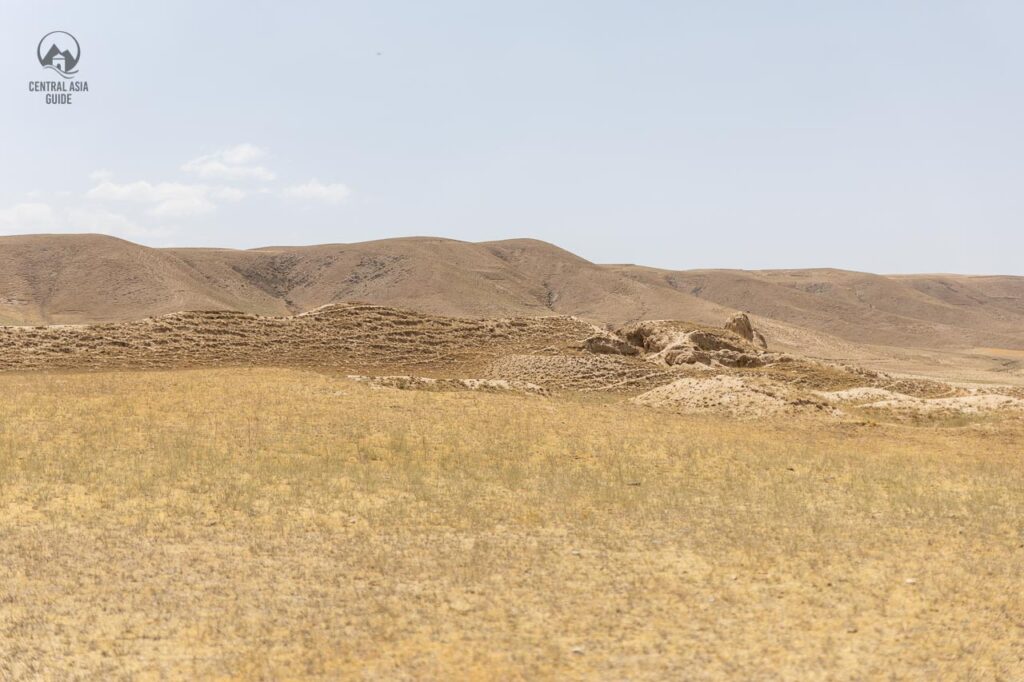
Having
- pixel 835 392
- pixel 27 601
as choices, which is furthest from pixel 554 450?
pixel 835 392

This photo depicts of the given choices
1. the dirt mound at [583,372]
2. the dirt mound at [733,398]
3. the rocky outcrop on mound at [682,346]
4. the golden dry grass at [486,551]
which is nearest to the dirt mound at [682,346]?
the rocky outcrop on mound at [682,346]

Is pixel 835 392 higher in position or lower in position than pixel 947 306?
lower

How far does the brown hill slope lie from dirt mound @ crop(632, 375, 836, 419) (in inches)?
2370

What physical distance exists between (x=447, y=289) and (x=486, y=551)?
9350 cm

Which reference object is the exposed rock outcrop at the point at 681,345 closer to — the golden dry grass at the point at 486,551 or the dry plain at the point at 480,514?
the dry plain at the point at 480,514

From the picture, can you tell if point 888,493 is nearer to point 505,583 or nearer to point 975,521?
point 975,521

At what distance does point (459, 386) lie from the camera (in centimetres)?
2330

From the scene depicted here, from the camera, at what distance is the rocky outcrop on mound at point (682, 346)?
29.6 meters

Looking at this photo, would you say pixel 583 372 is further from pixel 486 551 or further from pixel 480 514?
pixel 486 551

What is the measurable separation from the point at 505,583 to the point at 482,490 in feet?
12.7

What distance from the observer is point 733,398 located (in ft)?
70.6

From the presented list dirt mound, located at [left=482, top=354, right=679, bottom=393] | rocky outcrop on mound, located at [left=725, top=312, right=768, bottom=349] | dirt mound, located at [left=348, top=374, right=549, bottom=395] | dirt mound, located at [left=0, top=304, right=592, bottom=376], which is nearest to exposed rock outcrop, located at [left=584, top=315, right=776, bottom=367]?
dirt mound, located at [left=0, top=304, right=592, bottom=376]

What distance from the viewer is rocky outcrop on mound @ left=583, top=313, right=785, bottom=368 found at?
1167 inches

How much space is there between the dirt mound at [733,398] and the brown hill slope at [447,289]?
60204 mm
